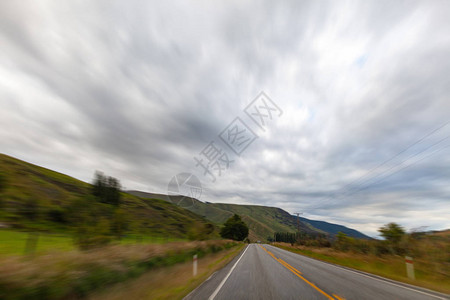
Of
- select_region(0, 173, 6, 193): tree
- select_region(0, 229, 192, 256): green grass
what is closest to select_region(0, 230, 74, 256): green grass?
select_region(0, 229, 192, 256): green grass

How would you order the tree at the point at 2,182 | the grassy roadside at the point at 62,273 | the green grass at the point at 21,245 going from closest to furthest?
the grassy roadside at the point at 62,273
the green grass at the point at 21,245
the tree at the point at 2,182

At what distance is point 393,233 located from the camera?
56.2ft

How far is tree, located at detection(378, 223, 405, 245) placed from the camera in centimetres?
Result: 1664

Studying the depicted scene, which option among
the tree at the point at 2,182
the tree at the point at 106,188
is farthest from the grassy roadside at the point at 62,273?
the tree at the point at 106,188

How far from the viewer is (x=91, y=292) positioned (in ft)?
18.6

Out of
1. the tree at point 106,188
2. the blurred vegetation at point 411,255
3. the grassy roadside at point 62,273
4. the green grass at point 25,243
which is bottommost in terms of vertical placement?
the green grass at point 25,243

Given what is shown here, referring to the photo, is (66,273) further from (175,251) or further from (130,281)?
(175,251)

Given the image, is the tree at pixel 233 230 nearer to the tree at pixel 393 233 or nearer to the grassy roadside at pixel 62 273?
the tree at pixel 393 233

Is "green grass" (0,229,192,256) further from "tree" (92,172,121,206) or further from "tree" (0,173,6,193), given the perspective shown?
"tree" (92,172,121,206)

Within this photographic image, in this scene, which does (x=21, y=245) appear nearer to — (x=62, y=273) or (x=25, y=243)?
(x=25, y=243)

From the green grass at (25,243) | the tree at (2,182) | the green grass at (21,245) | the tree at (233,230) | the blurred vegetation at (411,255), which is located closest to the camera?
the blurred vegetation at (411,255)

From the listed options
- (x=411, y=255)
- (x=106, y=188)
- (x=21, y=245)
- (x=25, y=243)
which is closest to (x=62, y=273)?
(x=411, y=255)

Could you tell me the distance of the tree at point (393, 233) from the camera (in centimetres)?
1664

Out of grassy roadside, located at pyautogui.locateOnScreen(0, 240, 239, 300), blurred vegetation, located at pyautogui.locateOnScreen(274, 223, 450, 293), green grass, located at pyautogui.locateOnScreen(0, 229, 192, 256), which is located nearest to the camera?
grassy roadside, located at pyautogui.locateOnScreen(0, 240, 239, 300)
